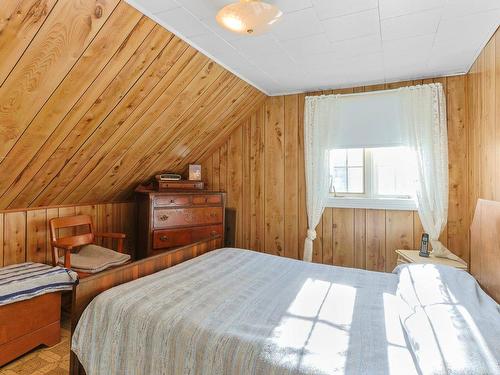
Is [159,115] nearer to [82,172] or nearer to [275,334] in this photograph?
[82,172]

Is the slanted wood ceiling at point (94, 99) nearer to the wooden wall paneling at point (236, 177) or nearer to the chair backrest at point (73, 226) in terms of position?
the chair backrest at point (73, 226)

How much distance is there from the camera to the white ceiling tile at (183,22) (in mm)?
1823

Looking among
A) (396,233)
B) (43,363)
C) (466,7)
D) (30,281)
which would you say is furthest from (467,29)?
(43,363)

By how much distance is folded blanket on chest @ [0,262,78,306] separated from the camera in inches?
75.7

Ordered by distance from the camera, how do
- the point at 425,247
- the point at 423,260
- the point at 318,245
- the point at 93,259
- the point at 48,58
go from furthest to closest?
1. the point at 318,245
2. the point at 93,259
3. the point at 425,247
4. the point at 423,260
5. the point at 48,58

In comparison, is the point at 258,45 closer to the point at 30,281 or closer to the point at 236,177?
the point at 236,177

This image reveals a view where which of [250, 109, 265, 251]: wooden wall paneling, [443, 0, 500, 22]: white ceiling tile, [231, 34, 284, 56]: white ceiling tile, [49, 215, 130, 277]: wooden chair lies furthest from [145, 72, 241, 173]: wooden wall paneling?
[443, 0, 500, 22]: white ceiling tile

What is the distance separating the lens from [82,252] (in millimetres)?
2932

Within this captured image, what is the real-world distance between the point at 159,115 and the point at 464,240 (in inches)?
119

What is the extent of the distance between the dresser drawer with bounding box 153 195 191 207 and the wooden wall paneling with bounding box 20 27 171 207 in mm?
806

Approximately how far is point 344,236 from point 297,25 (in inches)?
85.9

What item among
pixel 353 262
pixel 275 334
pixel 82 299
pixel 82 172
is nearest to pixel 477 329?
pixel 275 334

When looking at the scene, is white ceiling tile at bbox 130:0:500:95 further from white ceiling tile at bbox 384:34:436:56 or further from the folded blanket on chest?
the folded blanket on chest

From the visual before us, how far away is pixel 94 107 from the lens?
84.5 inches
